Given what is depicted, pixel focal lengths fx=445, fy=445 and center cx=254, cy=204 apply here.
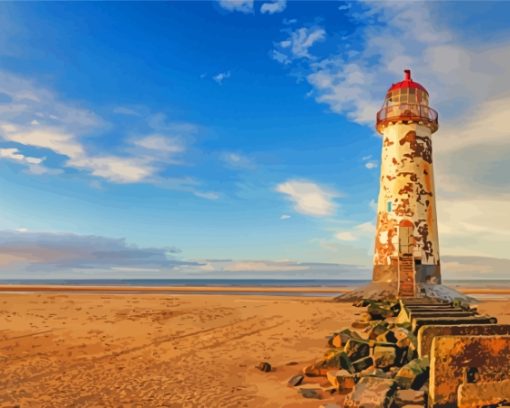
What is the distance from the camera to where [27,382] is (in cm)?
809

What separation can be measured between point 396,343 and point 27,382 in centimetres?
673

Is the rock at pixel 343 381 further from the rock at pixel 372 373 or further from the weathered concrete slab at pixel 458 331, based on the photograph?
the weathered concrete slab at pixel 458 331

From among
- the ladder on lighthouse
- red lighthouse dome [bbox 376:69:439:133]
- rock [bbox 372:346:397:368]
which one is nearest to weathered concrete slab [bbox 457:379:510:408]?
rock [bbox 372:346:397:368]

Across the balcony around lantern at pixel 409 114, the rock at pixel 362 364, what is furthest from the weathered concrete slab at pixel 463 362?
the balcony around lantern at pixel 409 114

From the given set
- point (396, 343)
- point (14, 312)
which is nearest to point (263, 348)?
point (396, 343)

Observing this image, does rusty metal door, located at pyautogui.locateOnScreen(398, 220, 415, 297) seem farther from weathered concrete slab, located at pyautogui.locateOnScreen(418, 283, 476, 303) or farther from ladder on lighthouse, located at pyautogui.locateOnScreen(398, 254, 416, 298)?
weathered concrete slab, located at pyautogui.locateOnScreen(418, 283, 476, 303)

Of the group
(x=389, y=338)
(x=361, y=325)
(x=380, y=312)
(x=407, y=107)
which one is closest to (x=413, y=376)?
(x=389, y=338)

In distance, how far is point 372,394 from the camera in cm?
548

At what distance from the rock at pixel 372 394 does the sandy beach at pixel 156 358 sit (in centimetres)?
91

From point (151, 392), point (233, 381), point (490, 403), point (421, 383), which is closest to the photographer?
point (490, 403)

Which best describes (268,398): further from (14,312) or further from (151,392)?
(14,312)

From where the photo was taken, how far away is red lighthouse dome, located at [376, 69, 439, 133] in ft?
79.6

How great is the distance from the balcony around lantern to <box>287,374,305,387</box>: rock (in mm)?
19688

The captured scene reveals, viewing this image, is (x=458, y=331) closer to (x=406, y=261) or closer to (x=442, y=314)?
(x=442, y=314)
